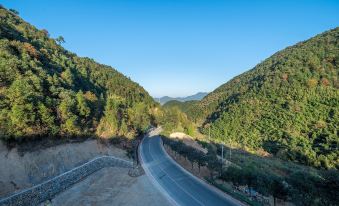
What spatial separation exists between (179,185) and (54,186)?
1531cm

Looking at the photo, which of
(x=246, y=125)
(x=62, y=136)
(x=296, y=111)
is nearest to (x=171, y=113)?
(x=246, y=125)

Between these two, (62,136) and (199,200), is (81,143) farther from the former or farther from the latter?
(199,200)

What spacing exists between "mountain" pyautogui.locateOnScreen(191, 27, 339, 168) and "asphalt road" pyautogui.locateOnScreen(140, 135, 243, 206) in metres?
40.2

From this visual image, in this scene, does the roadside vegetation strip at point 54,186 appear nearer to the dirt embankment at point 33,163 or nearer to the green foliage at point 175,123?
the dirt embankment at point 33,163

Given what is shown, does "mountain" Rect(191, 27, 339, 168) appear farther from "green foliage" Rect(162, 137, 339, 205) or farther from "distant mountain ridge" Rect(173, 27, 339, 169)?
"green foliage" Rect(162, 137, 339, 205)

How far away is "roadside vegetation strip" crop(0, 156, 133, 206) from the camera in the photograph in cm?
2052

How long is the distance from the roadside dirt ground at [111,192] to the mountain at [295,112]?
49.2 metres

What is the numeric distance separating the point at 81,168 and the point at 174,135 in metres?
53.3

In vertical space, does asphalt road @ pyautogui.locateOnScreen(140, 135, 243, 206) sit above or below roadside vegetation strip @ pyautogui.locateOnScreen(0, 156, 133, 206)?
below

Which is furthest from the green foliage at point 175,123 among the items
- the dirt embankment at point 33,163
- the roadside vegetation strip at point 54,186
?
the dirt embankment at point 33,163

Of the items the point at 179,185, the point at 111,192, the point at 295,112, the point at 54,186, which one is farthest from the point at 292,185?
the point at 295,112

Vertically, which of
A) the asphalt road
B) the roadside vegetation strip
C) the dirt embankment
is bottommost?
the asphalt road

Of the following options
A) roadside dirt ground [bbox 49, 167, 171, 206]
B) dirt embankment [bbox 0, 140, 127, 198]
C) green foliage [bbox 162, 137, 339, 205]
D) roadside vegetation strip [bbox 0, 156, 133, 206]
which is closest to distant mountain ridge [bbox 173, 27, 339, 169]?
green foliage [bbox 162, 137, 339, 205]

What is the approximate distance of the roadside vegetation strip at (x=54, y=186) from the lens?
67.3ft
